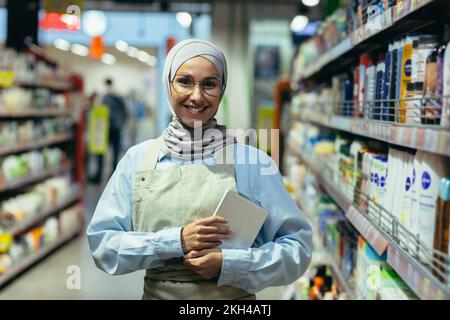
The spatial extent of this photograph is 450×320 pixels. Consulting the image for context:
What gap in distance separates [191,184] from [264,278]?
303 mm

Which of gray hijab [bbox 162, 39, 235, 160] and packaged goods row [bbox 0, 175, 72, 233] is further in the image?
packaged goods row [bbox 0, 175, 72, 233]

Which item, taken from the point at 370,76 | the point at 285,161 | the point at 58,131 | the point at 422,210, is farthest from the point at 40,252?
the point at 422,210

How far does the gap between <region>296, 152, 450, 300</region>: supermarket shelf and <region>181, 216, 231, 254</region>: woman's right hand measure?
0.44 metres

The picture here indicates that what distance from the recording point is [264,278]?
5.51 ft

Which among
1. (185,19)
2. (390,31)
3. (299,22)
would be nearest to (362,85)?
(390,31)

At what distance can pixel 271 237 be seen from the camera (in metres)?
1.76

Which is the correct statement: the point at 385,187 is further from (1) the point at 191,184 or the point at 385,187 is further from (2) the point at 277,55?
(2) the point at 277,55

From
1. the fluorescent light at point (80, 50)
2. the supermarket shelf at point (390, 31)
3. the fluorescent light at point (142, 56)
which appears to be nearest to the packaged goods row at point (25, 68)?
the supermarket shelf at point (390, 31)

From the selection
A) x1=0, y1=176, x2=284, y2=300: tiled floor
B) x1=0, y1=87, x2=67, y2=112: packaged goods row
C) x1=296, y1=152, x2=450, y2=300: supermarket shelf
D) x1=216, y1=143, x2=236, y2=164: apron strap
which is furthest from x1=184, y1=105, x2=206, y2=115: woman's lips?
x1=0, y1=87, x2=67, y2=112: packaged goods row

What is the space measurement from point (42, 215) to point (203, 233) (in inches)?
171

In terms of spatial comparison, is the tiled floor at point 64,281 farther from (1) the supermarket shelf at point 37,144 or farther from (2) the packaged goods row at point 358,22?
(2) the packaged goods row at point 358,22

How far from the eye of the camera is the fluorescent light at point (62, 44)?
14.9 metres

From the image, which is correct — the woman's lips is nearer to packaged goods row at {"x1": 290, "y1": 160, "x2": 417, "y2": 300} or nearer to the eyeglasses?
the eyeglasses

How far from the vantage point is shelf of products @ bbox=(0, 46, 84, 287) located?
4949 mm
